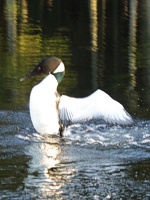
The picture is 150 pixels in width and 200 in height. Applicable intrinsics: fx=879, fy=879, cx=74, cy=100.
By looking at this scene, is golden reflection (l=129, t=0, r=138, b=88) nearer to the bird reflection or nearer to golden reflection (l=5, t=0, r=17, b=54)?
golden reflection (l=5, t=0, r=17, b=54)

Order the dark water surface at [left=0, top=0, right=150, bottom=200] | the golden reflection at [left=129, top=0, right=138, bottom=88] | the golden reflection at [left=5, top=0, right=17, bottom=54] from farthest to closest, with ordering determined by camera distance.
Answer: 1. the golden reflection at [left=5, top=0, right=17, bottom=54]
2. the golden reflection at [left=129, top=0, right=138, bottom=88]
3. the dark water surface at [left=0, top=0, right=150, bottom=200]

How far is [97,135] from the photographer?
10438 millimetres

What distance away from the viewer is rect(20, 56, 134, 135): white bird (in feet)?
33.2

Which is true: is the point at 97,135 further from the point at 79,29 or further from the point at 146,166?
the point at 79,29

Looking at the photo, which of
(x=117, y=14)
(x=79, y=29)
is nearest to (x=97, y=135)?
(x=79, y=29)

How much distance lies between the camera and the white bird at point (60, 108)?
1013cm

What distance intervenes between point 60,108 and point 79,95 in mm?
2937

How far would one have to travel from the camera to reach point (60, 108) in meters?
10.4

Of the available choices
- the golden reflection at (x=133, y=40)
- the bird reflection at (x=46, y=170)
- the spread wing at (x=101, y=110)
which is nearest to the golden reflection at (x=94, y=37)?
the golden reflection at (x=133, y=40)

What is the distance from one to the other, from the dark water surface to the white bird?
18cm

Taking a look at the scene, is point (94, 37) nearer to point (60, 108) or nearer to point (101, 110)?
point (60, 108)

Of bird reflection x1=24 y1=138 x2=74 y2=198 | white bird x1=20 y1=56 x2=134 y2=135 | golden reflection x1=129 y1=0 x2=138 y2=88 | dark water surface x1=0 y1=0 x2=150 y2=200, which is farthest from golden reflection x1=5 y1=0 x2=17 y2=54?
bird reflection x1=24 y1=138 x2=74 y2=198

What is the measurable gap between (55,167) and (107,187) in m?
0.97

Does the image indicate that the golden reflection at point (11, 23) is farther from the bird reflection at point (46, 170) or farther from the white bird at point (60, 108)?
the bird reflection at point (46, 170)
